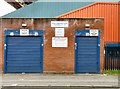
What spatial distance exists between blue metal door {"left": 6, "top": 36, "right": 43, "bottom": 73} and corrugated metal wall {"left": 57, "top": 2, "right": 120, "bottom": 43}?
6603 mm

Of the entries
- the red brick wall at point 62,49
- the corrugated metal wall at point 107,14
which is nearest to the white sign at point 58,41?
the red brick wall at point 62,49

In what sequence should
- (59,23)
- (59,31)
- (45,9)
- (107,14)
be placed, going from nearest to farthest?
(59,23) < (59,31) < (107,14) < (45,9)

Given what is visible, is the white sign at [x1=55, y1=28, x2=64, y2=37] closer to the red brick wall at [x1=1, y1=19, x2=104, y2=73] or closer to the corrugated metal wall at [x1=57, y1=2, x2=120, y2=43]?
the red brick wall at [x1=1, y1=19, x2=104, y2=73]

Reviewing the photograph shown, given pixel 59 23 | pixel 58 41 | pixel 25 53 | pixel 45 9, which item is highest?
pixel 45 9

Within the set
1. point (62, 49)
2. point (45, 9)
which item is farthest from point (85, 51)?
point (45, 9)

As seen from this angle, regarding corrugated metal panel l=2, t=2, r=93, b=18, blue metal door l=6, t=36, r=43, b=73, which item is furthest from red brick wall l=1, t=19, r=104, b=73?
corrugated metal panel l=2, t=2, r=93, b=18

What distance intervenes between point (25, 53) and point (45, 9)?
43.4ft

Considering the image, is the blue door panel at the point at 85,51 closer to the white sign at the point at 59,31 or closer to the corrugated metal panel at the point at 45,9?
the white sign at the point at 59,31

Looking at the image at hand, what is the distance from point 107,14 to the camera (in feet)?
94.1

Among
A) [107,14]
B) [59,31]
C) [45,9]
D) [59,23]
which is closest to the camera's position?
[59,23]

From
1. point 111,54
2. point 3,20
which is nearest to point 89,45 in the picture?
point 111,54

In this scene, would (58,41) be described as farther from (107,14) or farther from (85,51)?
(107,14)

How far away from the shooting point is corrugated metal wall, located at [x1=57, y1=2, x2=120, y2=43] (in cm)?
2794

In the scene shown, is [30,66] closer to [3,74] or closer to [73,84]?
[3,74]
